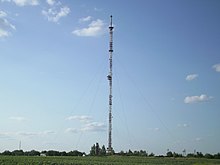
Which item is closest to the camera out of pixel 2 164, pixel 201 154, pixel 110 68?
pixel 2 164

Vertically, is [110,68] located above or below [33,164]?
above

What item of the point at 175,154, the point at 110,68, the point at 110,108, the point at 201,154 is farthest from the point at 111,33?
the point at 201,154

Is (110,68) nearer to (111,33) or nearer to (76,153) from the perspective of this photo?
(111,33)

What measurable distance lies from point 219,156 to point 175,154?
13795 millimetres

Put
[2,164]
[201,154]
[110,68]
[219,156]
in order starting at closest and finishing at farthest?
[2,164] < [110,68] < [219,156] < [201,154]

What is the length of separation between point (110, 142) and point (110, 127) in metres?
3.50

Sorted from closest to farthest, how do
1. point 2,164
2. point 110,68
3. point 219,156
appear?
point 2,164, point 110,68, point 219,156

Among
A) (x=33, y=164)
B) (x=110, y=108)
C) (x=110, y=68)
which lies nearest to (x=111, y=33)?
(x=110, y=68)

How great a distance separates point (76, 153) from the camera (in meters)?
126

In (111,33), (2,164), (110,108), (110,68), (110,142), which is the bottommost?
(2,164)

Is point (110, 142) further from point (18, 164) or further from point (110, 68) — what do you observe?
point (18, 164)

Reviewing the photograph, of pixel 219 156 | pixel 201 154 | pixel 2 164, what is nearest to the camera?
pixel 2 164

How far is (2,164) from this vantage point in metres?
46.0

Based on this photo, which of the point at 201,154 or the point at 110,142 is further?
the point at 201,154
